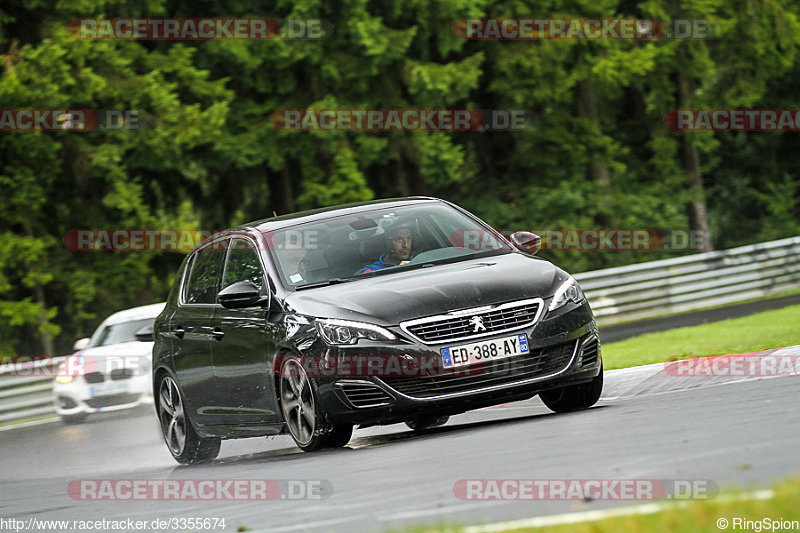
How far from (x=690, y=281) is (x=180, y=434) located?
16921 millimetres

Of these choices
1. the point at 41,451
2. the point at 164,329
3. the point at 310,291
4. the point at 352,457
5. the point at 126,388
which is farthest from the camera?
the point at 126,388

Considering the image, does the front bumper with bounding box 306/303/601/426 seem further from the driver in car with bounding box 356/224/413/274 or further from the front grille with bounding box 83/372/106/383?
the front grille with bounding box 83/372/106/383

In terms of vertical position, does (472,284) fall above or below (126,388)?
above

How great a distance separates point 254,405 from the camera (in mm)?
10133

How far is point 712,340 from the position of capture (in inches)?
677

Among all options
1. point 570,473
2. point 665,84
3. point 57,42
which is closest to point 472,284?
point 570,473

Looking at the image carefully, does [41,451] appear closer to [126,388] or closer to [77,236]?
[126,388]

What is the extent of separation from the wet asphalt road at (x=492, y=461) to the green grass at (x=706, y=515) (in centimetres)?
41

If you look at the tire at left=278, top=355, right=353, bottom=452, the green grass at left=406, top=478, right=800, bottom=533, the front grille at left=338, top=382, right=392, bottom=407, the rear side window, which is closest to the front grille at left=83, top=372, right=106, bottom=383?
the rear side window

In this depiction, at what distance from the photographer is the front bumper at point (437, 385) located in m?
9.05

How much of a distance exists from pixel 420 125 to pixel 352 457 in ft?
68.8

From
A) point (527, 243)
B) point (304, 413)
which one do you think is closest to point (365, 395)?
point (304, 413)

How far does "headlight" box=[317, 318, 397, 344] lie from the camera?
902cm

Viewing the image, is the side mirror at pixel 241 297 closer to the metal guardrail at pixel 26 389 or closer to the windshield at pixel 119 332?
the windshield at pixel 119 332
